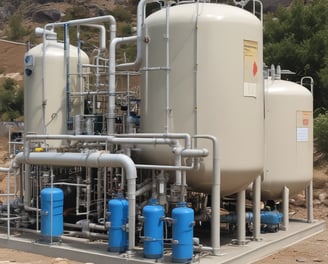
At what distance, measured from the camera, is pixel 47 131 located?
9.98m

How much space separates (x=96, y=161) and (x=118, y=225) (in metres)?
1.07

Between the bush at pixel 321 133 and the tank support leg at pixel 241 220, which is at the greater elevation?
the bush at pixel 321 133

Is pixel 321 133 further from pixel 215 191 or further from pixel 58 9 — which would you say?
pixel 58 9

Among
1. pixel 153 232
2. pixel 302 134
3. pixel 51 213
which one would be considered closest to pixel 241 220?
pixel 153 232

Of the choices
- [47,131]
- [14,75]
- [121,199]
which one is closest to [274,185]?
[121,199]

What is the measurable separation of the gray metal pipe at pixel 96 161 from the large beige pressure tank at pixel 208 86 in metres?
0.48

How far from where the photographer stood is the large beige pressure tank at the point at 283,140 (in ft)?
33.7

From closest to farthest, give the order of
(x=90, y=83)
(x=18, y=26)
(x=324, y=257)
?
(x=324, y=257), (x=90, y=83), (x=18, y=26)

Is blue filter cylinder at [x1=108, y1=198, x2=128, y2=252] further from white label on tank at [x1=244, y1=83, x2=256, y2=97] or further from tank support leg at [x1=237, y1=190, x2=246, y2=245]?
white label on tank at [x1=244, y1=83, x2=256, y2=97]

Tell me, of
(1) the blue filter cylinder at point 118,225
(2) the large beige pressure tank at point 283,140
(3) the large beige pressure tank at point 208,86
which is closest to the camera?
(1) the blue filter cylinder at point 118,225

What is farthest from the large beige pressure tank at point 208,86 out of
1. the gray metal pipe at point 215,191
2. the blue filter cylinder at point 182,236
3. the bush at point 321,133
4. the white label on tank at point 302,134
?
the bush at point 321,133

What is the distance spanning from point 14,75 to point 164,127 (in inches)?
1897

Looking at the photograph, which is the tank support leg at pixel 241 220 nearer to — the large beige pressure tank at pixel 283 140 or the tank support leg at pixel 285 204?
the large beige pressure tank at pixel 283 140

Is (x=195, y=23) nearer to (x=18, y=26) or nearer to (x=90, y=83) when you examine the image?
(x=90, y=83)
